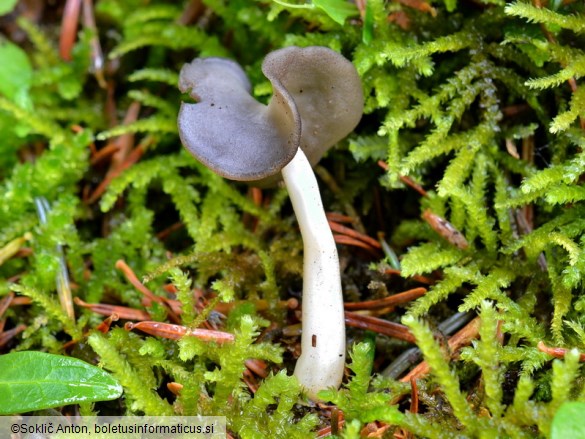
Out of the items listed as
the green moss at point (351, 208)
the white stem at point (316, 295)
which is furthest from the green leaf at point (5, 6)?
the white stem at point (316, 295)

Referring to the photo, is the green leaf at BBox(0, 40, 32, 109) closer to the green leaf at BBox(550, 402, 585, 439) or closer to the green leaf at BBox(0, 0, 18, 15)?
the green leaf at BBox(0, 0, 18, 15)

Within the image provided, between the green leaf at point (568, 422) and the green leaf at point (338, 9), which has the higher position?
the green leaf at point (338, 9)

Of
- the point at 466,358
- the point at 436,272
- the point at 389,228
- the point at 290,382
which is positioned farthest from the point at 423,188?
the point at 290,382

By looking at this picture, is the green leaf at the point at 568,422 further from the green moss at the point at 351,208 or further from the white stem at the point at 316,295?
the white stem at the point at 316,295

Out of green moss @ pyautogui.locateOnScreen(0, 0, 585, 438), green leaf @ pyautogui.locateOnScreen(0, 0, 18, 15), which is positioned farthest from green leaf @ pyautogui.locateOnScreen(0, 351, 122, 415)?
green leaf @ pyautogui.locateOnScreen(0, 0, 18, 15)

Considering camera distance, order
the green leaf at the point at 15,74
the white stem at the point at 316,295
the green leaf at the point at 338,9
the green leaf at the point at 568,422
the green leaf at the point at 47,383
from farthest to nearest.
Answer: the green leaf at the point at 15,74, the green leaf at the point at 338,9, the white stem at the point at 316,295, the green leaf at the point at 47,383, the green leaf at the point at 568,422
